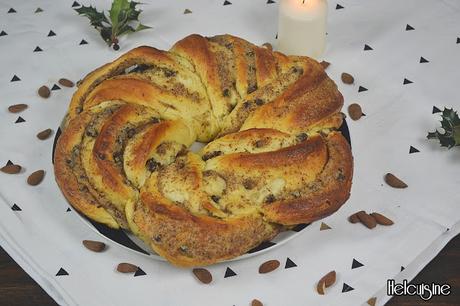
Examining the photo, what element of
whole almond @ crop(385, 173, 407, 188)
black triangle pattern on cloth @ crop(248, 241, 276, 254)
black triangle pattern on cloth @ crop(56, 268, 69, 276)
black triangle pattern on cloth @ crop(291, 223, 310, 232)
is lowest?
black triangle pattern on cloth @ crop(56, 268, 69, 276)

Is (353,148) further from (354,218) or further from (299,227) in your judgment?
(299,227)

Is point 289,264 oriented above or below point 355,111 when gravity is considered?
below

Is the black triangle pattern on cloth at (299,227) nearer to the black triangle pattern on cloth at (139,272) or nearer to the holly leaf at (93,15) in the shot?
the black triangle pattern on cloth at (139,272)

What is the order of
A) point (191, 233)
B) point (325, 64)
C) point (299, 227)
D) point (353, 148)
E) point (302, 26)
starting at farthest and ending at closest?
point (325, 64) → point (302, 26) → point (353, 148) → point (299, 227) → point (191, 233)

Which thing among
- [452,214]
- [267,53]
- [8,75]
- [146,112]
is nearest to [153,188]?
[146,112]

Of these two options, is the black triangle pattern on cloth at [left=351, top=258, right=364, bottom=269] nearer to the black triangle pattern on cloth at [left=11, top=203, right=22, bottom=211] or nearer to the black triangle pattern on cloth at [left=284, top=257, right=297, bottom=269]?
the black triangle pattern on cloth at [left=284, top=257, right=297, bottom=269]

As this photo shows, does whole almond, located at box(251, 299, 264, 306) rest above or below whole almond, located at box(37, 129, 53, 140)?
below

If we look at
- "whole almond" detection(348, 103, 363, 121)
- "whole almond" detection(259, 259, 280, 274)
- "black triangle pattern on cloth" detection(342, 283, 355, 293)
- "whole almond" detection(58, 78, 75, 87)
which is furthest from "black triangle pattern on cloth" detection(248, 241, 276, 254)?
"whole almond" detection(58, 78, 75, 87)

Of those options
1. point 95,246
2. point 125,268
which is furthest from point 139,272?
point 95,246

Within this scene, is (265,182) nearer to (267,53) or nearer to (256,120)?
(256,120)
